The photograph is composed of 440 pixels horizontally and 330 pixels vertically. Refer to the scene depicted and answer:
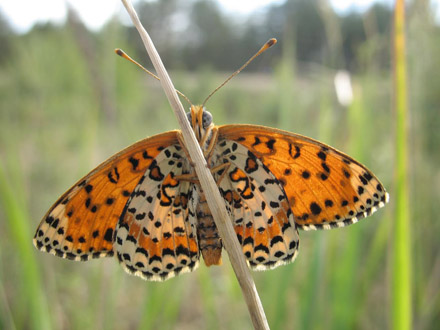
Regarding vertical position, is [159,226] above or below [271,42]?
below

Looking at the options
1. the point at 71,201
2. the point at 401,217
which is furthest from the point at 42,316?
the point at 401,217

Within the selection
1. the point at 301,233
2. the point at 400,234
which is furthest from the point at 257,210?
the point at 301,233

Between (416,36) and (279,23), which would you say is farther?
(279,23)

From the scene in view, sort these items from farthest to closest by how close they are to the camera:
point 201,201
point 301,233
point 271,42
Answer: point 301,233 < point 201,201 < point 271,42

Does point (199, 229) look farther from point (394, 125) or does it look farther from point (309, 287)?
point (309, 287)

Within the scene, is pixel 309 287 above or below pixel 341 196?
below

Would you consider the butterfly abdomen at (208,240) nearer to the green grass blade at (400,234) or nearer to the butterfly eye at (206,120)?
the butterfly eye at (206,120)

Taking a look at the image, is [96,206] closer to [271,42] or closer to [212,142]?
[212,142]
